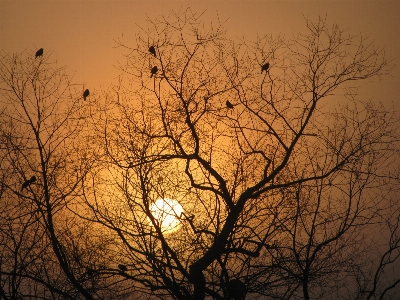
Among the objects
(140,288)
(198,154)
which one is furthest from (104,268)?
(198,154)

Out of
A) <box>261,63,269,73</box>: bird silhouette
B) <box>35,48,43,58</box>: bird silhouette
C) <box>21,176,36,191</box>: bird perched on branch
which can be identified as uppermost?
<box>35,48,43,58</box>: bird silhouette

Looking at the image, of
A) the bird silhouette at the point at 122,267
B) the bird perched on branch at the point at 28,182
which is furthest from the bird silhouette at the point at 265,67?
the bird perched on branch at the point at 28,182

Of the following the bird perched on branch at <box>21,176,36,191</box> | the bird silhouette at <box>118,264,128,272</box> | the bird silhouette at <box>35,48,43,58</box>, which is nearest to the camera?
the bird silhouette at <box>118,264,128,272</box>

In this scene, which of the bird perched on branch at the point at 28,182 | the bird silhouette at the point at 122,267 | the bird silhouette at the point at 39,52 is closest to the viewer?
the bird silhouette at the point at 122,267

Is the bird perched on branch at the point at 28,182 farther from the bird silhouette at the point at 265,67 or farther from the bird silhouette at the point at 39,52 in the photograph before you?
the bird silhouette at the point at 265,67

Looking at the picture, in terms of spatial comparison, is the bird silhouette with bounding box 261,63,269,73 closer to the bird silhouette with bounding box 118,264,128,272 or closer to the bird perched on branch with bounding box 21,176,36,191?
the bird silhouette with bounding box 118,264,128,272

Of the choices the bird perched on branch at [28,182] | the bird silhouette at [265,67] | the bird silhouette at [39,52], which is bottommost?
the bird perched on branch at [28,182]

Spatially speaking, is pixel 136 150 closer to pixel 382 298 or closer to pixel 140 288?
pixel 140 288

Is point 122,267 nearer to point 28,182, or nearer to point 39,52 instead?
point 28,182

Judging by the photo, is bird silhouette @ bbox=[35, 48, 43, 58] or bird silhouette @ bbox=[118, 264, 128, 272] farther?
bird silhouette @ bbox=[35, 48, 43, 58]

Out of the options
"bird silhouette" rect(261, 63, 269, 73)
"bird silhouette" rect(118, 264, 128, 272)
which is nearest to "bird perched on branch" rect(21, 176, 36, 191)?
"bird silhouette" rect(118, 264, 128, 272)

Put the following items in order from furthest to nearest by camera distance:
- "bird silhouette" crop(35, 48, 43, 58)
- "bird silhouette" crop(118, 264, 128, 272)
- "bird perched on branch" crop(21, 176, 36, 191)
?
1. "bird silhouette" crop(35, 48, 43, 58)
2. "bird perched on branch" crop(21, 176, 36, 191)
3. "bird silhouette" crop(118, 264, 128, 272)

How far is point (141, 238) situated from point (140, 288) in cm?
98

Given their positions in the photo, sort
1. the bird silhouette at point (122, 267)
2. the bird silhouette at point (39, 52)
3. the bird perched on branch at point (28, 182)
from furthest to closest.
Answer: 1. the bird silhouette at point (39, 52)
2. the bird perched on branch at point (28, 182)
3. the bird silhouette at point (122, 267)
